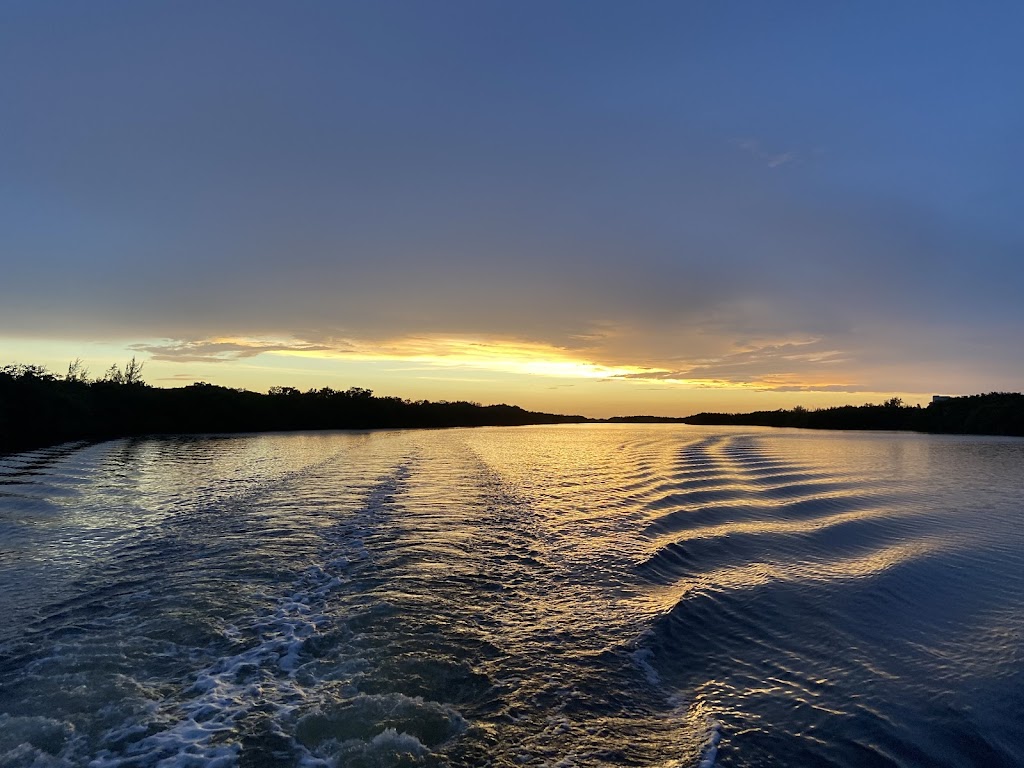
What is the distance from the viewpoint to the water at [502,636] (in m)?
5.36

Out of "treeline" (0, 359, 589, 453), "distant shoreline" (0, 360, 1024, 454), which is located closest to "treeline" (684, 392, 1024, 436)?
"distant shoreline" (0, 360, 1024, 454)

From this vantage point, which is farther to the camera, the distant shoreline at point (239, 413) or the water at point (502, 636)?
the distant shoreline at point (239, 413)

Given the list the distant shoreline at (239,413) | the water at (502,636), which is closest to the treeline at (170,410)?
the distant shoreline at (239,413)

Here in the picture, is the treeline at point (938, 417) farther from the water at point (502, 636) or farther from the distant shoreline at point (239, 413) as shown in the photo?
the water at point (502, 636)

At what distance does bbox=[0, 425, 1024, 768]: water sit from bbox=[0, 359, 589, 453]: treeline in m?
34.5

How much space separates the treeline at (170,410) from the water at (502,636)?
34506 millimetres

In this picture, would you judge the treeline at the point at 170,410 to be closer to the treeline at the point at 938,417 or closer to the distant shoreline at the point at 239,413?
the distant shoreline at the point at 239,413

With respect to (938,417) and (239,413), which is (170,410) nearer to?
(239,413)

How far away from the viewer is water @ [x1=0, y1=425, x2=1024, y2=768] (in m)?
5.36

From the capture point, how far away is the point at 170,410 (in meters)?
73.7

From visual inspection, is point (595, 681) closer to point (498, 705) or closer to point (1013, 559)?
point (498, 705)

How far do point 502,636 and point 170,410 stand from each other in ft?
257

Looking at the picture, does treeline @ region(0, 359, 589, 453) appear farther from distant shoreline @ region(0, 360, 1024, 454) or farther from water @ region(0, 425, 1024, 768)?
water @ region(0, 425, 1024, 768)

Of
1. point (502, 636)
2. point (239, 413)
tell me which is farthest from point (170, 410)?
point (502, 636)
